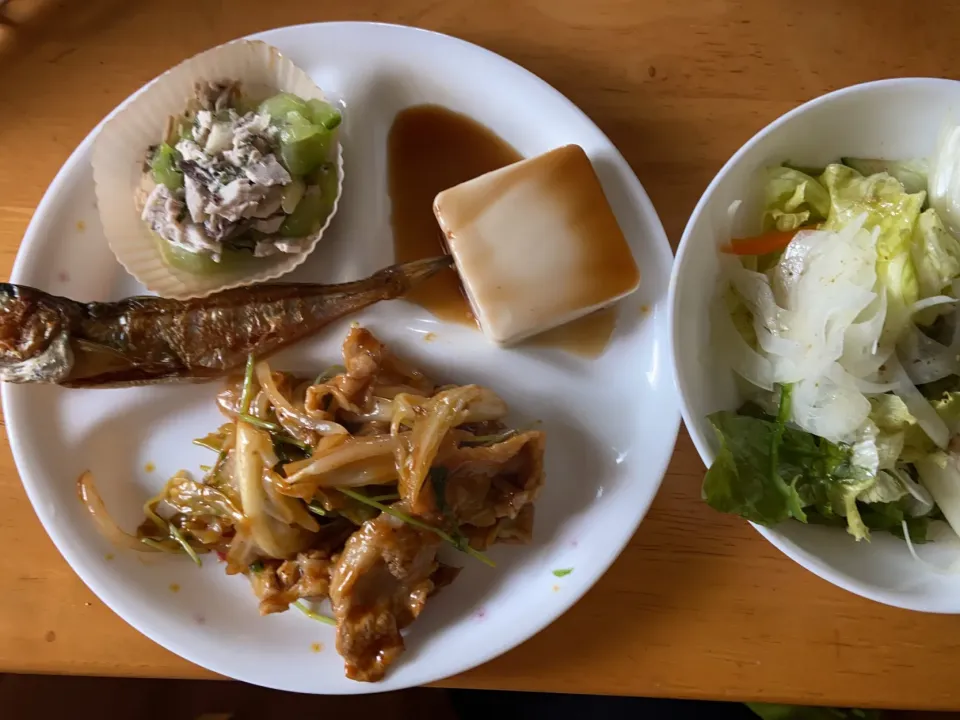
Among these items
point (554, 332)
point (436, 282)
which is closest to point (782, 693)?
point (554, 332)

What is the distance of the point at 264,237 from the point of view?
5.20 feet

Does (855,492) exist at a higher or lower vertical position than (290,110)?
lower

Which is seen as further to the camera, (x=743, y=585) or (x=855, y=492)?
(x=743, y=585)

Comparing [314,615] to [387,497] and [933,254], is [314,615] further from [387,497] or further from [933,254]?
[933,254]

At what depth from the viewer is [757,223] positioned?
1428 mm

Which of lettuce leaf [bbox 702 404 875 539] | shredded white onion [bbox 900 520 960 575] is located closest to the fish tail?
lettuce leaf [bbox 702 404 875 539]

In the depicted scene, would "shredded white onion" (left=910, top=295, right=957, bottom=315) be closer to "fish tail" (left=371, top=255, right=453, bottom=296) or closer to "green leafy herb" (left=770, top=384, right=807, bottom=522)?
"green leafy herb" (left=770, top=384, right=807, bottom=522)

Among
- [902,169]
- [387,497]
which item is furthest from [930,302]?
[387,497]

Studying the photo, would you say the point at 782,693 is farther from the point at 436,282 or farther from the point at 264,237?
the point at 264,237

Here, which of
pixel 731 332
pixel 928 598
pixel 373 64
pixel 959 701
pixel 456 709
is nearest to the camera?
pixel 928 598

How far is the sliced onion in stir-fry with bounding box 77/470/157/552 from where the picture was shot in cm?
156

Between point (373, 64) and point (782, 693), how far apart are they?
1621mm

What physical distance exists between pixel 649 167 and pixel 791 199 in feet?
1.22

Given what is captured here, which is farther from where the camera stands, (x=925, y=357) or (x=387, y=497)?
(x=387, y=497)
